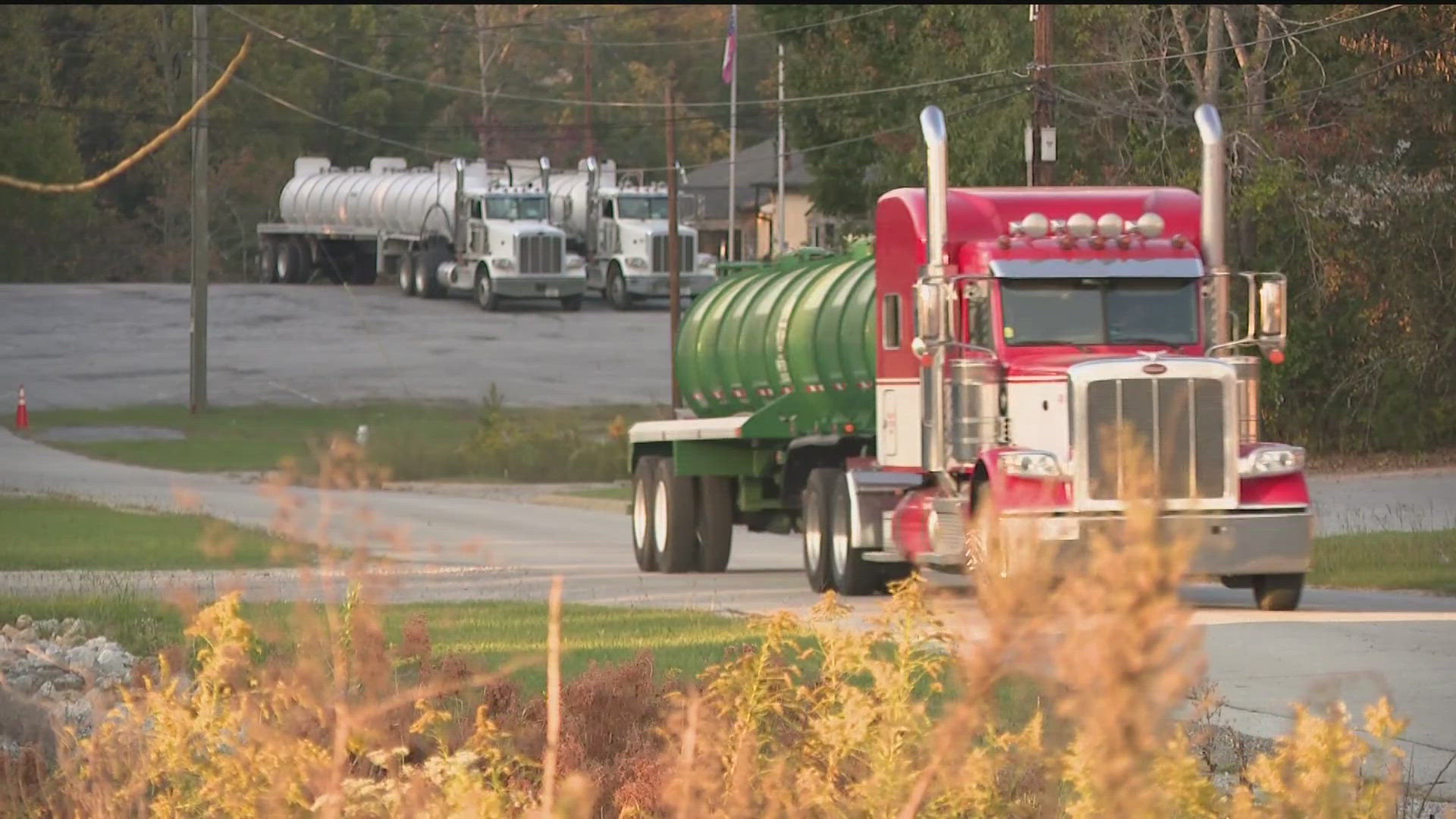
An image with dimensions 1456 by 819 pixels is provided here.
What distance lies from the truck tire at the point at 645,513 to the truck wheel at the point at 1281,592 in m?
8.09

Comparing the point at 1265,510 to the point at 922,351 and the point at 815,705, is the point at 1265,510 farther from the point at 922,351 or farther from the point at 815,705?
the point at 815,705

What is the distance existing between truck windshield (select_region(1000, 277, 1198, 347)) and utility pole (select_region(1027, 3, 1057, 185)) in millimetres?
12163

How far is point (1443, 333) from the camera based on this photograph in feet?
122

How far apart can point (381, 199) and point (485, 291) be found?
16.1 feet

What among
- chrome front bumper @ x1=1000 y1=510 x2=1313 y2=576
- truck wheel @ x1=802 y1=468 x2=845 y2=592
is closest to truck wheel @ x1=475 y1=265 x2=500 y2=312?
truck wheel @ x1=802 y1=468 x2=845 y2=592

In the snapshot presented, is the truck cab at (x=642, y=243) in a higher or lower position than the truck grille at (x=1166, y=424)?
higher

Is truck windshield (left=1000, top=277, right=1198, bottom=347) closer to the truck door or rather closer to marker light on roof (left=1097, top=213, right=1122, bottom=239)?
marker light on roof (left=1097, top=213, right=1122, bottom=239)

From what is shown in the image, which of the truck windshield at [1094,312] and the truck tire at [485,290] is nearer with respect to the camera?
the truck windshield at [1094,312]

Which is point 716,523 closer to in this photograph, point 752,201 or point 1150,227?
point 1150,227

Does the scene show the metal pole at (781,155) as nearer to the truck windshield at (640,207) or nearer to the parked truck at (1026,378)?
the truck windshield at (640,207)

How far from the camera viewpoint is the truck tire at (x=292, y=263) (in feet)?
258

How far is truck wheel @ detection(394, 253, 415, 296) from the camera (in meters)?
73.2

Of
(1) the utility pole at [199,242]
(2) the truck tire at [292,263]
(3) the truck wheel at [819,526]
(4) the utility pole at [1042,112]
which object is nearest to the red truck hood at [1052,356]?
(3) the truck wheel at [819,526]

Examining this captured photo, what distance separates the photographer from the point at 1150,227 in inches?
765
